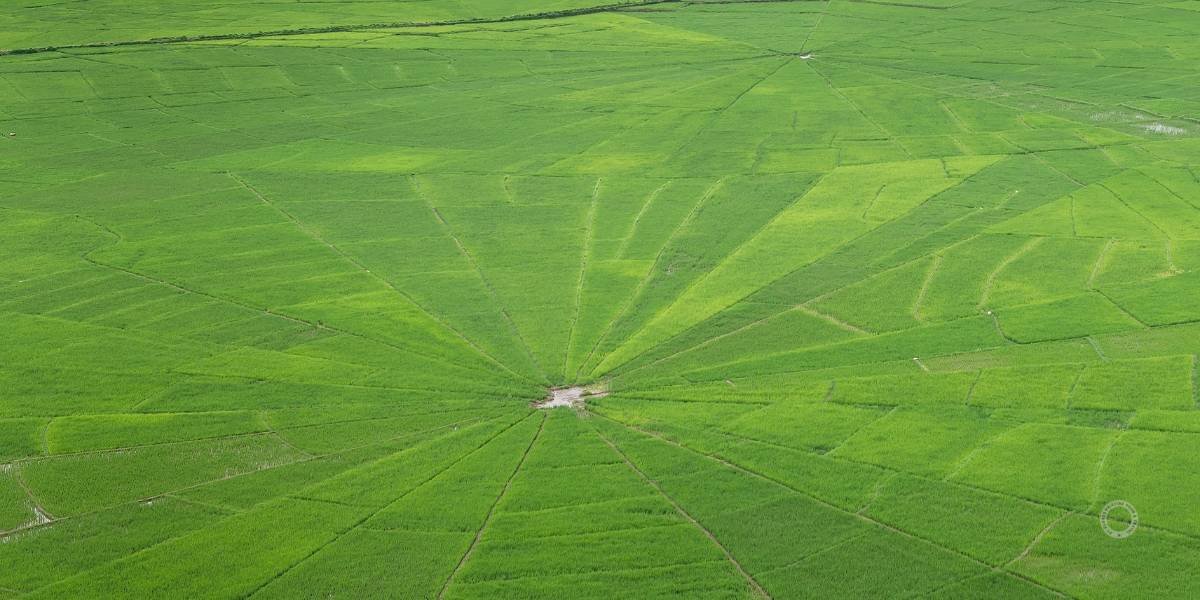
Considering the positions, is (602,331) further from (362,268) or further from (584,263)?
(362,268)

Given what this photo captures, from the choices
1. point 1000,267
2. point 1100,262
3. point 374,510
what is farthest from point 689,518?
point 1100,262

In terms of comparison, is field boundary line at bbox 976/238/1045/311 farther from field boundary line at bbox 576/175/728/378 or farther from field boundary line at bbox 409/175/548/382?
field boundary line at bbox 409/175/548/382

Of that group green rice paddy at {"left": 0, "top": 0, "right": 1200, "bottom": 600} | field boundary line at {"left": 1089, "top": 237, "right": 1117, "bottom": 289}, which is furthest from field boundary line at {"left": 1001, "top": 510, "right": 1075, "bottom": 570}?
field boundary line at {"left": 1089, "top": 237, "right": 1117, "bottom": 289}

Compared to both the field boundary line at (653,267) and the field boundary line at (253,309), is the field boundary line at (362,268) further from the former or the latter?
the field boundary line at (653,267)

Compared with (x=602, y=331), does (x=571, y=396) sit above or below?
below

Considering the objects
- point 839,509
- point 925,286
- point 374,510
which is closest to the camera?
point 839,509

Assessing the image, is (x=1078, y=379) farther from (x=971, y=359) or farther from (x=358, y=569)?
(x=358, y=569)

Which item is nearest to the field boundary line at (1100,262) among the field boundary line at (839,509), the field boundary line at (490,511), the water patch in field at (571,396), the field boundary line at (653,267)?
the field boundary line at (653,267)
